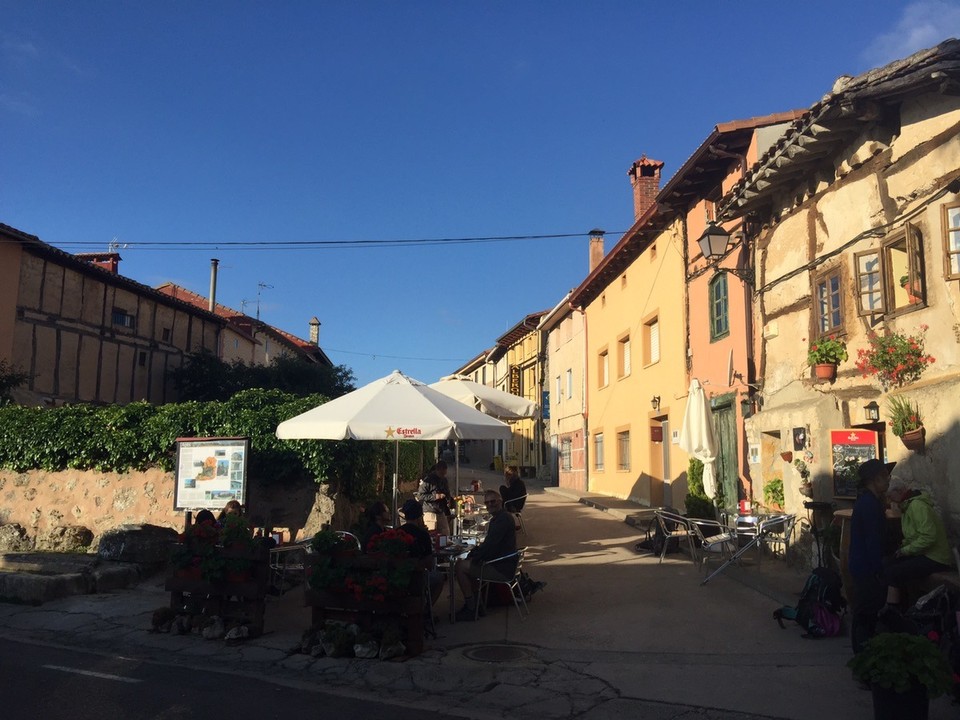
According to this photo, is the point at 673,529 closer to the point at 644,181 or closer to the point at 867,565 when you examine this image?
the point at 867,565

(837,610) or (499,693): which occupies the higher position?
(837,610)

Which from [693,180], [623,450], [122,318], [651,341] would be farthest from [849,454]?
[122,318]

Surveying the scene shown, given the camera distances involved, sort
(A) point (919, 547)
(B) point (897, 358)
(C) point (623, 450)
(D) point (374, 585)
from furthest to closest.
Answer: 1. (C) point (623, 450)
2. (B) point (897, 358)
3. (D) point (374, 585)
4. (A) point (919, 547)

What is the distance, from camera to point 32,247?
2025 cm

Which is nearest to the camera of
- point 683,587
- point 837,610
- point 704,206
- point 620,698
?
point 620,698

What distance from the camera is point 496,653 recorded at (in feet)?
22.1

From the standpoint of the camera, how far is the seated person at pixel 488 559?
8.04 m

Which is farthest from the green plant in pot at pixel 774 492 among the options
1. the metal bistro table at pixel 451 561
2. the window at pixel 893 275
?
the metal bistro table at pixel 451 561

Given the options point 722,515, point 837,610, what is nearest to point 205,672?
point 837,610

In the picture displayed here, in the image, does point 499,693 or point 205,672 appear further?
point 205,672

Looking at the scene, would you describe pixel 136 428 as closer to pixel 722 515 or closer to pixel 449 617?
pixel 449 617

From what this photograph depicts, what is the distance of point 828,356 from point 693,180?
6148 mm

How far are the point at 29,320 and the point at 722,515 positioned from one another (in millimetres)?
17848

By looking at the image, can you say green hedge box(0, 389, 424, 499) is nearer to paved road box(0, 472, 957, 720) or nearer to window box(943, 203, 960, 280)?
paved road box(0, 472, 957, 720)
